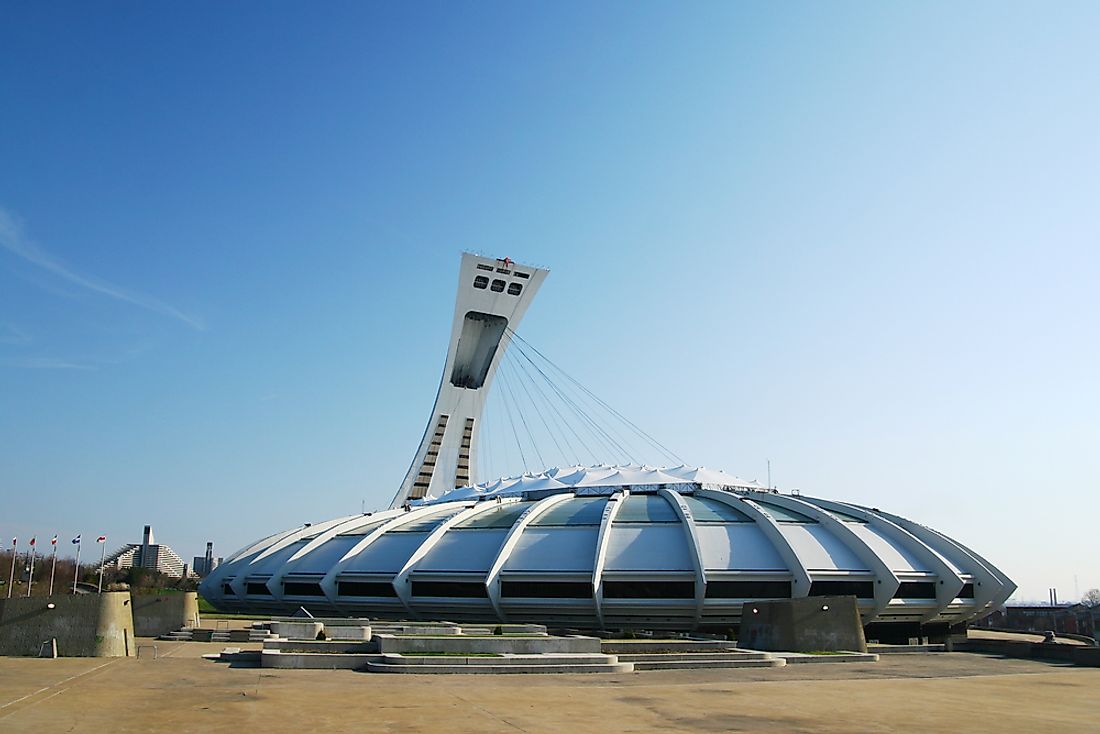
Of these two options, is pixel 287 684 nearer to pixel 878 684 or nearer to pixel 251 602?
pixel 878 684

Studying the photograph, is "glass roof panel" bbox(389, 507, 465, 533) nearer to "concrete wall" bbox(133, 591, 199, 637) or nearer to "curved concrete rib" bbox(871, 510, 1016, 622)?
"concrete wall" bbox(133, 591, 199, 637)

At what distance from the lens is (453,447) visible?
208 ft

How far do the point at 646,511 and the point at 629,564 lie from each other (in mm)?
5492

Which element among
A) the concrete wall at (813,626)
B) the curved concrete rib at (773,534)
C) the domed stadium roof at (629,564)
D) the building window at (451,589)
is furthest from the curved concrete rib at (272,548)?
the concrete wall at (813,626)

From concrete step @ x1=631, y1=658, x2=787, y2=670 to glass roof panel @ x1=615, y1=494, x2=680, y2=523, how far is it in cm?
1403

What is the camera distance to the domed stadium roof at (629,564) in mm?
33188

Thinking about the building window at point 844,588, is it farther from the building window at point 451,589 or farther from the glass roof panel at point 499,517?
the glass roof panel at point 499,517

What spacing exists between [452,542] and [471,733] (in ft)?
87.8

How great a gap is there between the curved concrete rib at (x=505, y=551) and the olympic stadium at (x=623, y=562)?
77 millimetres

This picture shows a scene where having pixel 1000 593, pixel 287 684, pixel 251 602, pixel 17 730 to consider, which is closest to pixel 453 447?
pixel 251 602

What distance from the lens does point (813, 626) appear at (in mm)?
27125

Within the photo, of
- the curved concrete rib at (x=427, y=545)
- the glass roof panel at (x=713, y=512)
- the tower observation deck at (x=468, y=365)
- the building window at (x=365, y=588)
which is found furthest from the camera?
the tower observation deck at (x=468, y=365)

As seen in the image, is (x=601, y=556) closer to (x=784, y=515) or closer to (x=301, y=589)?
(x=784, y=515)

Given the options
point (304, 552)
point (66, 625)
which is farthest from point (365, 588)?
point (66, 625)
